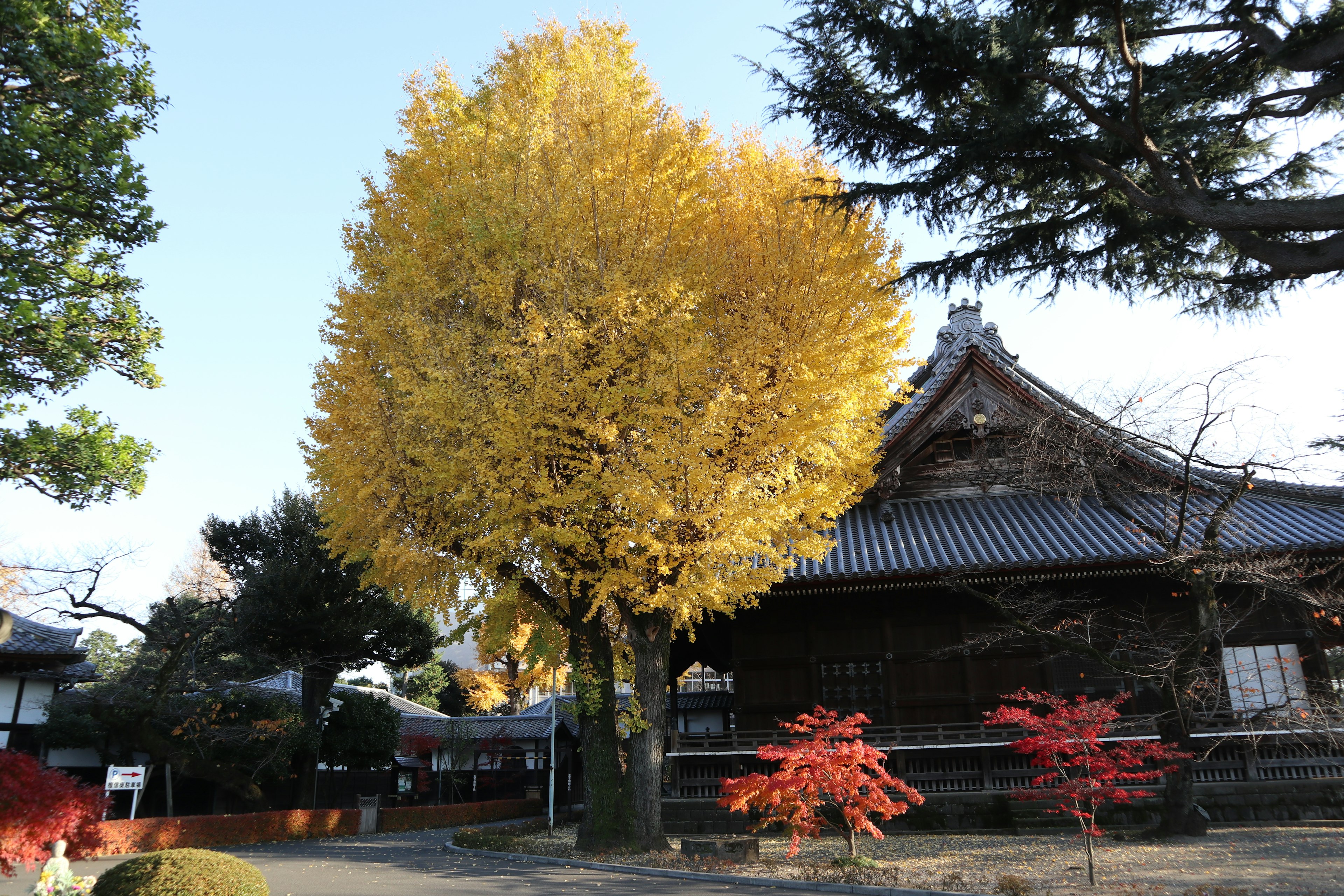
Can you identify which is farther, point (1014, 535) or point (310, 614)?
point (310, 614)

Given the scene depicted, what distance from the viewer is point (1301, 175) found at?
8664 millimetres

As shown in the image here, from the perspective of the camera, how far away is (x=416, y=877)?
1127 centimetres

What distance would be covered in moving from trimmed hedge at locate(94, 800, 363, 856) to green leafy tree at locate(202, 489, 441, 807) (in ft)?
12.6

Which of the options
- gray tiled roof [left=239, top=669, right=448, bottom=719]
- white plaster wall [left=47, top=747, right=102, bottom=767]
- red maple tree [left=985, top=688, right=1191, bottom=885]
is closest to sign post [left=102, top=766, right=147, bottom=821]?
gray tiled roof [left=239, top=669, right=448, bottom=719]

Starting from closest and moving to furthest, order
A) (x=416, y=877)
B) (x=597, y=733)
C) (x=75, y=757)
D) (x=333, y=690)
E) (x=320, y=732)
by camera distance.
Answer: (x=416, y=877)
(x=597, y=733)
(x=75, y=757)
(x=320, y=732)
(x=333, y=690)

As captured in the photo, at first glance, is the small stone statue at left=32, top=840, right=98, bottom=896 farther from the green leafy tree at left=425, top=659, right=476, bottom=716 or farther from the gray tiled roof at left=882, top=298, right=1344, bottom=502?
the green leafy tree at left=425, top=659, right=476, bottom=716

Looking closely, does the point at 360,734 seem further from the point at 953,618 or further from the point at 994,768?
the point at 994,768

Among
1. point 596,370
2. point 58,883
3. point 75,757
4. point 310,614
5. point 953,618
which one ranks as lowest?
point 58,883

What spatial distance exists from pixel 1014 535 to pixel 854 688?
14.6 ft

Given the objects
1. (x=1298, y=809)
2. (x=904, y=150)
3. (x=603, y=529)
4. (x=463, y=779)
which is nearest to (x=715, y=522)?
(x=603, y=529)

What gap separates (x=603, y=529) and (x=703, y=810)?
22.9ft

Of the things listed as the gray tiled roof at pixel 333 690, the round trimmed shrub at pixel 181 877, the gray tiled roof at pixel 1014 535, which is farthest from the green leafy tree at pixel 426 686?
the round trimmed shrub at pixel 181 877

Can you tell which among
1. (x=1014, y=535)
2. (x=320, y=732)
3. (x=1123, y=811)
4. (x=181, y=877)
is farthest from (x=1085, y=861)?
(x=320, y=732)

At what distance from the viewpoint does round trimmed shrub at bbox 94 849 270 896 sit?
21.8ft
